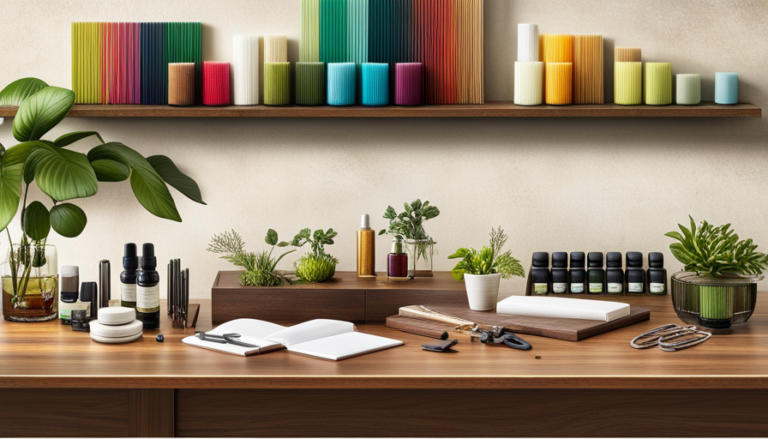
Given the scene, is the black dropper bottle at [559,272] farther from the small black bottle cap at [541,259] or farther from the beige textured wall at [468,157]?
the beige textured wall at [468,157]

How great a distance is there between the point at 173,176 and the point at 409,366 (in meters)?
1.22

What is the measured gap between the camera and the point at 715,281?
7.66 feet

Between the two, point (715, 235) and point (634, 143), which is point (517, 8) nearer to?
point (634, 143)

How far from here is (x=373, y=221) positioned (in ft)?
9.57

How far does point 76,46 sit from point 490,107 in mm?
1435

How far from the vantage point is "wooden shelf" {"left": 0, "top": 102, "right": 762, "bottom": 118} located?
266 cm

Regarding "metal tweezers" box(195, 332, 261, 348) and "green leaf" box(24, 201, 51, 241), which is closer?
"metal tweezers" box(195, 332, 261, 348)

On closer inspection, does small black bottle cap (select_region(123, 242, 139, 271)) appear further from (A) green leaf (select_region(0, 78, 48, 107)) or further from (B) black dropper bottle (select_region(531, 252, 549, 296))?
(B) black dropper bottle (select_region(531, 252, 549, 296))

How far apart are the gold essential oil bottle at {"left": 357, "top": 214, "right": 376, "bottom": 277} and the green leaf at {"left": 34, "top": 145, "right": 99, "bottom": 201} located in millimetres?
832

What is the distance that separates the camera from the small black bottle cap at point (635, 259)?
275 centimetres

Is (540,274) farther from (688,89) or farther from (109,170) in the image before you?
(109,170)

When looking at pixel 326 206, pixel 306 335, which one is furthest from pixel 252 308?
pixel 326 206

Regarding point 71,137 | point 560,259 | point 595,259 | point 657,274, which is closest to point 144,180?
point 71,137

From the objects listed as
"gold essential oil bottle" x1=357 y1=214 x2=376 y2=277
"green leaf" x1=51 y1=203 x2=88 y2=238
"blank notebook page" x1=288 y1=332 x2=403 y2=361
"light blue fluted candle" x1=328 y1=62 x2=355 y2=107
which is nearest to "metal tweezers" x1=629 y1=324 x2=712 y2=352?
"blank notebook page" x1=288 y1=332 x2=403 y2=361
